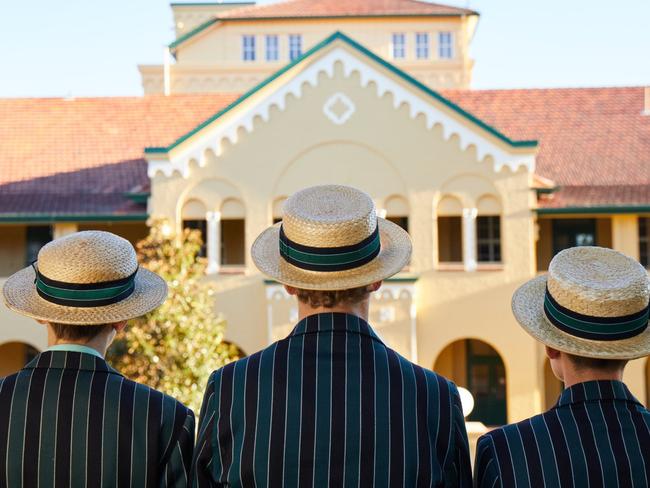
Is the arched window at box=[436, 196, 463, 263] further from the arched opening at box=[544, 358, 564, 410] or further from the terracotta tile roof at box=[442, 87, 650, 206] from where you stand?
the arched opening at box=[544, 358, 564, 410]

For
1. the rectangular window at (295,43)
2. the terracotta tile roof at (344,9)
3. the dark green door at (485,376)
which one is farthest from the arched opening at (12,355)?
the rectangular window at (295,43)

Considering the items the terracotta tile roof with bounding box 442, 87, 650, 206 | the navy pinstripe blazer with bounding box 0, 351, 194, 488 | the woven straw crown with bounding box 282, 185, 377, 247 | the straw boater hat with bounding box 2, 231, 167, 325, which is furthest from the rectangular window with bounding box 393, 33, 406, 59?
the navy pinstripe blazer with bounding box 0, 351, 194, 488

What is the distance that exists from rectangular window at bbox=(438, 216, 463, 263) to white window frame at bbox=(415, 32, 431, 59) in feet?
44.5

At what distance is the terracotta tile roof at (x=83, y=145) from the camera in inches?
889

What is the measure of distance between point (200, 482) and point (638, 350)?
167 cm

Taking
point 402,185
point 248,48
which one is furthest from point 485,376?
point 248,48

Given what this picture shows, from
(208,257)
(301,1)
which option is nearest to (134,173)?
(208,257)

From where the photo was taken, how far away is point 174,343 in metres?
16.0

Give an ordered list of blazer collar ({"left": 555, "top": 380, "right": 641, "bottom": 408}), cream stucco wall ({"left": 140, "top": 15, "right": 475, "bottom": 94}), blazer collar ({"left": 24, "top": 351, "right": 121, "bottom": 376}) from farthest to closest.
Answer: cream stucco wall ({"left": 140, "top": 15, "right": 475, "bottom": 94})
blazer collar ({"left": 24, "top": 351, "right": 121, "bottom": 376})
blazer collar ({"left": 555, "top": 380, "right": 641, "bottom": 408})

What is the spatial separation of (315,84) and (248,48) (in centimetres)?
1411

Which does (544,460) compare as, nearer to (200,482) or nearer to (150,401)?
(200,482)

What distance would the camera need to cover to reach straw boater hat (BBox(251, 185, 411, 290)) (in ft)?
11.8

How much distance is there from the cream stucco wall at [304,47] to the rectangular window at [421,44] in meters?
0.11

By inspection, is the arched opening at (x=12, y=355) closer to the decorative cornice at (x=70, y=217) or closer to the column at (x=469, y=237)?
the decorative cornice at (x=70, y=217)
